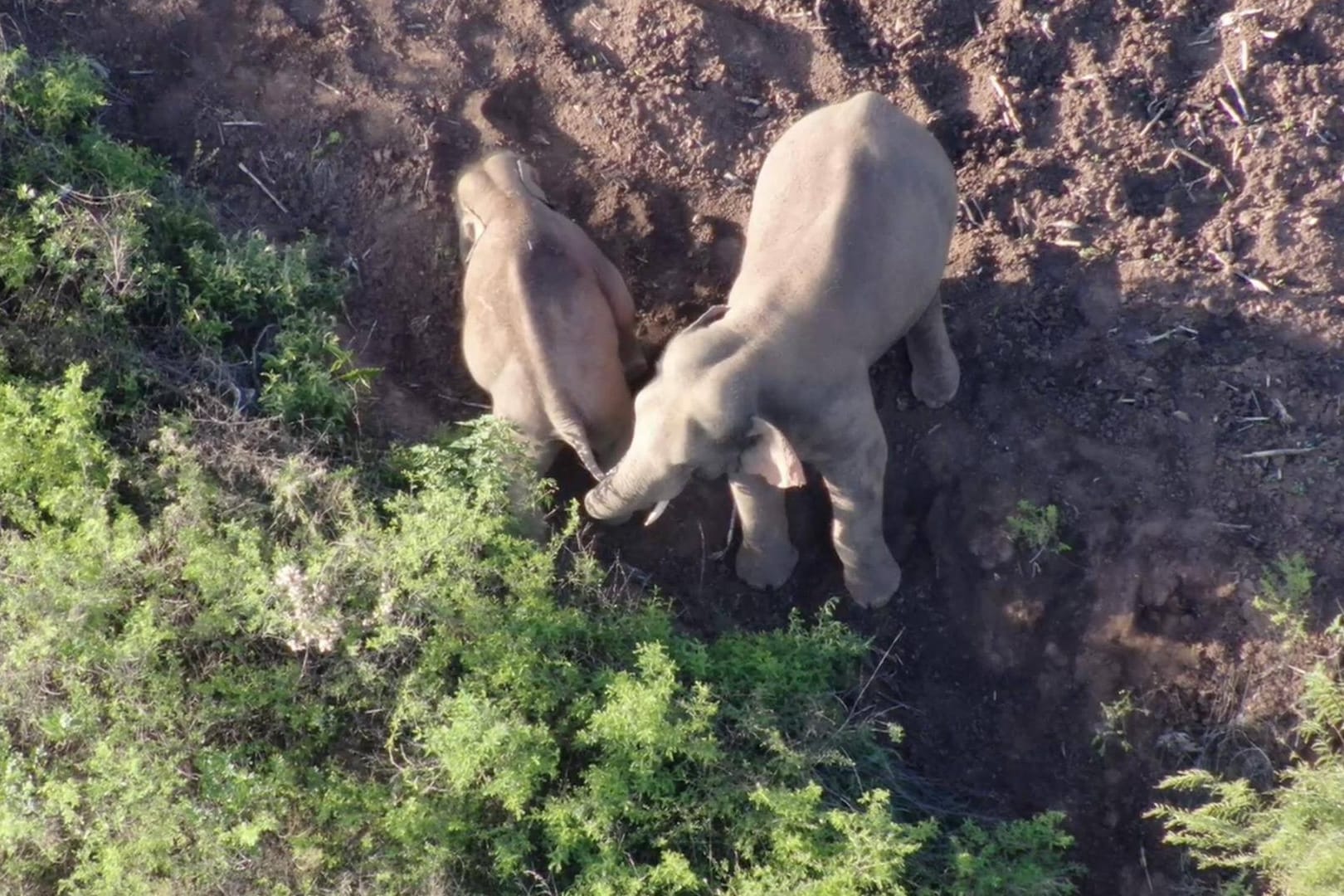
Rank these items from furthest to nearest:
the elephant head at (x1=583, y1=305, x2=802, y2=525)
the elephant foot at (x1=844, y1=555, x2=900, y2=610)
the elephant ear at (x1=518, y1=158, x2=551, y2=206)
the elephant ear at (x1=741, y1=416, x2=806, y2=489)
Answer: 1. the elephant ear at (x1=518, y1=158, x2=551, y2=206)
2. the elephant foot at (x1=844, y1=555, x2=900, y2=610)
3. the elephant head at (x1=583, y1=305, x2=802, y2=525)
4. the elephant ear at (x1=741, y1=416, x2=806, y2=489)

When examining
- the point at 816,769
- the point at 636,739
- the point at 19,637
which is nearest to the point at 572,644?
the point at 636,739

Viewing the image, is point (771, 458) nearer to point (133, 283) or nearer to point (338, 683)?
point (338, 683)

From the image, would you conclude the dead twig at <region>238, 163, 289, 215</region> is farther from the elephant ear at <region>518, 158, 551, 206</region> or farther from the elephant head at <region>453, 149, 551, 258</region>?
the elephant ear at <region>518, 158, 551, 206</region>

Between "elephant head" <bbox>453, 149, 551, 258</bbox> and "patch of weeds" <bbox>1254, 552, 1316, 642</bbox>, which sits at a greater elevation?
"elephant head" <bbox>453, 149, 551, 258</bbox>

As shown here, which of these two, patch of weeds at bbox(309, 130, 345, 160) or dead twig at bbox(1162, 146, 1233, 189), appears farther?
patch of weeds at bbox(309, 130, 345, 160)

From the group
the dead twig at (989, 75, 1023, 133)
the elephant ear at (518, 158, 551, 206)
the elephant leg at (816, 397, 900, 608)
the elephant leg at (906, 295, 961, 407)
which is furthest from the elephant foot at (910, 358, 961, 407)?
the elephant ear at (518, 158, 551, 206)

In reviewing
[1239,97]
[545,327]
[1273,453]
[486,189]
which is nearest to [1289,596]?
[1273,453]

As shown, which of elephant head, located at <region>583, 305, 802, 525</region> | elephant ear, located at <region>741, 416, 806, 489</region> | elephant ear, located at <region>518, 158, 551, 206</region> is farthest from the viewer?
elephant ear, located at <region>518, 158, 551, 206</region>
